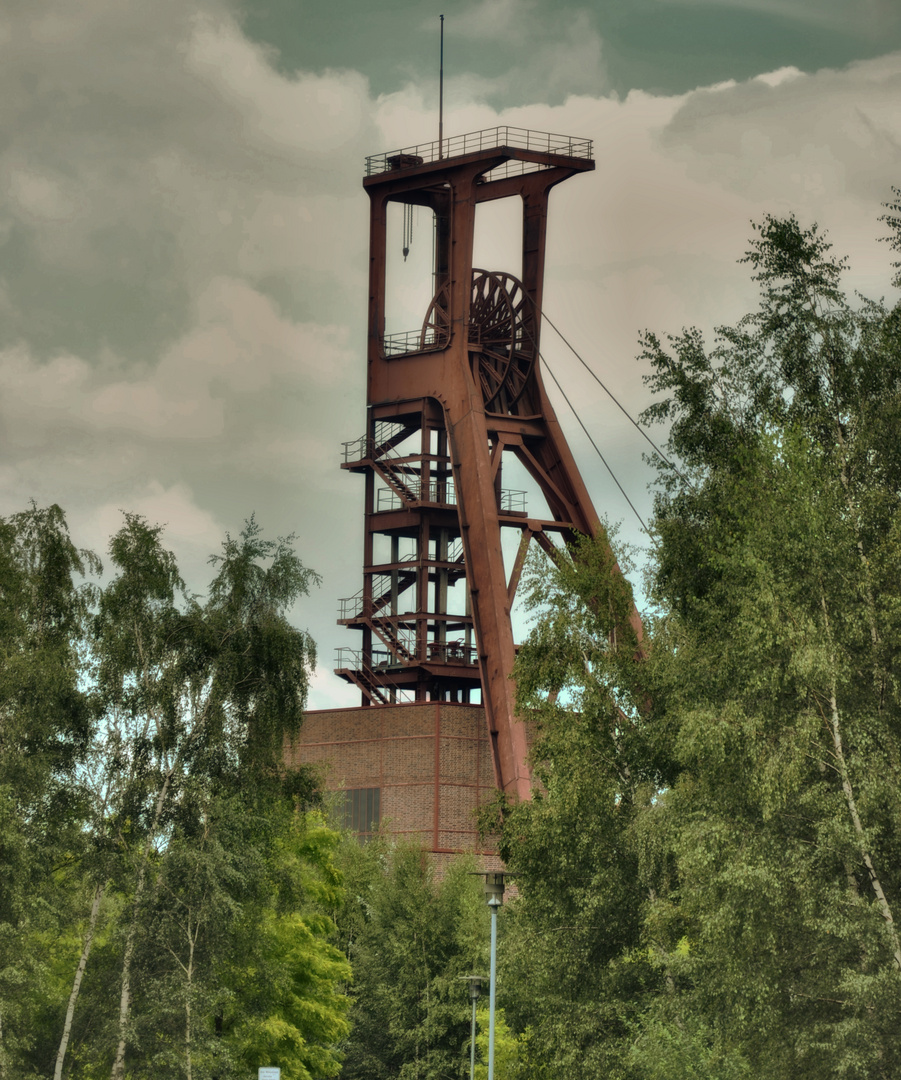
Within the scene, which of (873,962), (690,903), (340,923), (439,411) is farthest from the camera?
(439,411)

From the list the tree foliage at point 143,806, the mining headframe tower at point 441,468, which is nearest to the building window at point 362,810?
the mining headframe tower at point 441,468

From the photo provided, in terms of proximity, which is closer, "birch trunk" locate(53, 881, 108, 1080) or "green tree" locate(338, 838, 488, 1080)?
"birch trunk" locate(53, 881, 108, 1080)

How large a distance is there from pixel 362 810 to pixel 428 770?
2605 mm

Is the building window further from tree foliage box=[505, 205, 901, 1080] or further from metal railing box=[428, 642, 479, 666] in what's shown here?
tree foliage box=[505, 205, 901, 1080]

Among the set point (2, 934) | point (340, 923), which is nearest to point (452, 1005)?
point (340, 923)

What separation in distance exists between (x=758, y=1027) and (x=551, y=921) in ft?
21.1

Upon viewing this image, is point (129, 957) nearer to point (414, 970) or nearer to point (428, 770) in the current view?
point (414, 970)

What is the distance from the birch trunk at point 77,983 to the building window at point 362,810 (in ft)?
62.8

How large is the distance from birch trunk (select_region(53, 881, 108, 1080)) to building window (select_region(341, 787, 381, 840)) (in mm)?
19132

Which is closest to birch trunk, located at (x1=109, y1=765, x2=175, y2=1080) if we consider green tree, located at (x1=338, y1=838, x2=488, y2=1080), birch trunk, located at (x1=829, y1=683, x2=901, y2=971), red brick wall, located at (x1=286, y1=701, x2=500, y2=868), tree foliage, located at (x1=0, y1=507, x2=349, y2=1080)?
tree foliage, located at (x1=0, y1=507, x2=349, y2=1080)

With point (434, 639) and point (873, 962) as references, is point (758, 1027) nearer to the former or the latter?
point (873, 962)

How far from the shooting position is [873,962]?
18.9m


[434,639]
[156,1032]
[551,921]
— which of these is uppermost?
[434,639]

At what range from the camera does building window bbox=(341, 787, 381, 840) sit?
46031 mm
